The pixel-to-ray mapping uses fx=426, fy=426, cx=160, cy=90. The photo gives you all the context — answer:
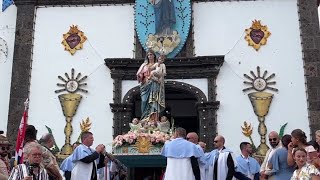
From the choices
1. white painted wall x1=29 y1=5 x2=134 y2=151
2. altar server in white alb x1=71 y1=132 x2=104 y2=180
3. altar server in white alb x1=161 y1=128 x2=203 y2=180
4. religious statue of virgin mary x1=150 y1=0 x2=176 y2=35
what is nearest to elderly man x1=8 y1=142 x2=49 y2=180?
altar server in white alb x1=71 y1=132 x2=104 y2=180

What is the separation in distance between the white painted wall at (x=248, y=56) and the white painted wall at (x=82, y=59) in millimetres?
2578

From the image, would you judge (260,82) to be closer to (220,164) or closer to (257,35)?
(257,35)

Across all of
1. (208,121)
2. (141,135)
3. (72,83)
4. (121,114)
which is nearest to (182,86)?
(208,121)

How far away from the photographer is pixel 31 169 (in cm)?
413

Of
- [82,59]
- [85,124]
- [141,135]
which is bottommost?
[141,135]

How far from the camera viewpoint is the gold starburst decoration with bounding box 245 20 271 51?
43.2 feet

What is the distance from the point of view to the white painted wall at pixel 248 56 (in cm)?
1256

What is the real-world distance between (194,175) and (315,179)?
213 cm

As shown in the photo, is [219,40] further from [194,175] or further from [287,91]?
[194,175]

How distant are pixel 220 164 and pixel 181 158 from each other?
0.63 m

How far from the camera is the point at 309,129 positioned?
12.4 metres

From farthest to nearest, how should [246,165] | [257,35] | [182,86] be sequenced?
[257,35] → [182,86] → [246,165]

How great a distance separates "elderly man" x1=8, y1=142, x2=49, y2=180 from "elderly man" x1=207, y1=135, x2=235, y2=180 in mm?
2950

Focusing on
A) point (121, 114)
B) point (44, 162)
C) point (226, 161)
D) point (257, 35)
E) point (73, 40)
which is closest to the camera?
point (44, 162)
